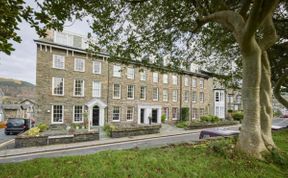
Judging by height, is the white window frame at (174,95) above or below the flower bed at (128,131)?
above

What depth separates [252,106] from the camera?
607 cm

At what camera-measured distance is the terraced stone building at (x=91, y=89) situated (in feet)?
79.6

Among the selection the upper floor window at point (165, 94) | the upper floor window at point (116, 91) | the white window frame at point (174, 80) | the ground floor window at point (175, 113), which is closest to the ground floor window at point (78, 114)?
the upper floor window at point (116, 91)

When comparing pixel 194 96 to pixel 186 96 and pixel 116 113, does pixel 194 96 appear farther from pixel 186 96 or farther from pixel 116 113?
pixel 116 113

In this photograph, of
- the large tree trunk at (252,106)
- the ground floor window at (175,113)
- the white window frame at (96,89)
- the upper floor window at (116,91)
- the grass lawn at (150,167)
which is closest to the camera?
the grass lawn at (150,167)

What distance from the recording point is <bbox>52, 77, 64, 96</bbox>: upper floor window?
24.7 metres

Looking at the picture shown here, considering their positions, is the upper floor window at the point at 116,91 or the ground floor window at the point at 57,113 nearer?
the ground floor window at the point at 57,113

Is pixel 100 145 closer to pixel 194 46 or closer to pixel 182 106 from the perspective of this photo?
pixel 194 46

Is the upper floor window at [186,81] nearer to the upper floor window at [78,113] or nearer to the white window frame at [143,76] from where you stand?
the white window frame at [143,76]

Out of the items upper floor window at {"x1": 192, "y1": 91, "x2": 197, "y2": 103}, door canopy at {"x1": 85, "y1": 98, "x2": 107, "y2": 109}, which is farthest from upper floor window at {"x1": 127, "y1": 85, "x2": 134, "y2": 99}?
upper floor window at {"x1": 192, "y1": 91, "x2": 197, "y2": 103}

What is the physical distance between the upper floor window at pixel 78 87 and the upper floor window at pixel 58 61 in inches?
99.9

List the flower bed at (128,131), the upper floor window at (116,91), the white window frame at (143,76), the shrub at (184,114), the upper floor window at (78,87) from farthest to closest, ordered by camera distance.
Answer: the shrub at (184,114) < the white window frame at (143,76) < the upper floor window at (116,91) < the upper floor window at (78,87) < the flower bed at (128,131)

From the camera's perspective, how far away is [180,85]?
1499 inches

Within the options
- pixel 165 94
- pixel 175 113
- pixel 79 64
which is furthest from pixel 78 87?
pixel 175 113
